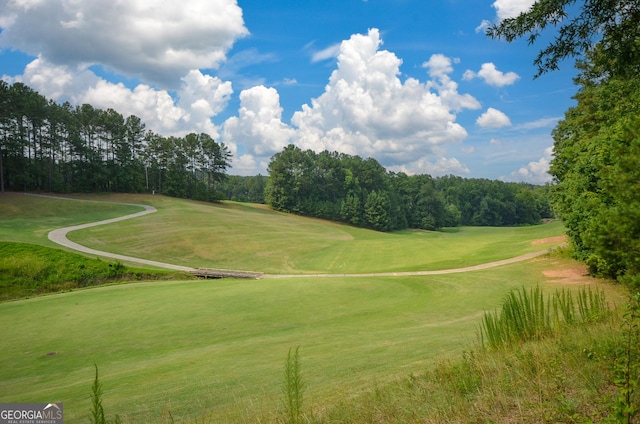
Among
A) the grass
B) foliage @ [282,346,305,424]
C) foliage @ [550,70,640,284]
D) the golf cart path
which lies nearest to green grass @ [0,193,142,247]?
the golf cart path

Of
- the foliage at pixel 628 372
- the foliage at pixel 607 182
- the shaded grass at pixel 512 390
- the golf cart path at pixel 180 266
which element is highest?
the foliage at pixel 607 182

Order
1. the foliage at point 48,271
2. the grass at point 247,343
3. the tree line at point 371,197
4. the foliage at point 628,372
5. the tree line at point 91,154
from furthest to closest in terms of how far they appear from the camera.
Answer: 1. the tree line at point 371,197
2. the tree line at point 91,154
3. the foliage at point 48,271
4. the grass at point 247,343
5. the foliage at point 628,372

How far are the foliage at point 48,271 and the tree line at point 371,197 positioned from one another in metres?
60.8

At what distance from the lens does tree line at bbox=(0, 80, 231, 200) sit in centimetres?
6638

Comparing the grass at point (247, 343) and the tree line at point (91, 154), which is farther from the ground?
the tree line at point (91, 154)

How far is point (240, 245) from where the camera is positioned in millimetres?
46844

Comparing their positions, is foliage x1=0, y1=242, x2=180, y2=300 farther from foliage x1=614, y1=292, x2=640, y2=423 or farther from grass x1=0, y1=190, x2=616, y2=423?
foliage x1=614, y1=292, x2=640, y2=423

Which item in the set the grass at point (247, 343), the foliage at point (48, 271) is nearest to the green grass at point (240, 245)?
the foliage at point (48, 271)

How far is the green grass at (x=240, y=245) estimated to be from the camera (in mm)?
38031

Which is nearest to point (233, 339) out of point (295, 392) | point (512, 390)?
point (295, 392)

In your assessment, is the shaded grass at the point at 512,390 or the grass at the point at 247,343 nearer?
the shaded grass at the point at 512,390

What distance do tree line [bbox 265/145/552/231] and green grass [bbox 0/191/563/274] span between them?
108 feet

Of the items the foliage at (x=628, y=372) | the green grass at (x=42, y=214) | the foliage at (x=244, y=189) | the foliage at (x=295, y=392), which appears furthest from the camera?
the foliage at (x=244, y=189)

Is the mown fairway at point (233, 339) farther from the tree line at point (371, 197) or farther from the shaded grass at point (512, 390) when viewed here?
the tree line at point (371, 197)
